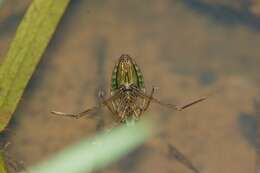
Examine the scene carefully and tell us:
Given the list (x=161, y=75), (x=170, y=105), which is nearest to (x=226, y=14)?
(x=161, y=75)

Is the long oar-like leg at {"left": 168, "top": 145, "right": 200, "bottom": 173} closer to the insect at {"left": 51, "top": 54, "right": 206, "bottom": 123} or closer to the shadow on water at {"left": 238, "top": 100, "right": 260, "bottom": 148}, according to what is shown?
the insect at {"left": 51, "top": 54, "right": 206, "bottom": 123}

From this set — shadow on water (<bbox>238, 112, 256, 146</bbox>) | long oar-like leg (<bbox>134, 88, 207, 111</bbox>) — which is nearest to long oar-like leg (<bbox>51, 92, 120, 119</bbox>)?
long oar-like leg (<bbox>134, 88, 207, 111</bbox>)

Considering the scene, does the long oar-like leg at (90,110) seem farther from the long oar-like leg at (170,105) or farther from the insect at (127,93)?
the long oar-like leg at (170,105)

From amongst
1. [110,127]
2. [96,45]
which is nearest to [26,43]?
[96,45]

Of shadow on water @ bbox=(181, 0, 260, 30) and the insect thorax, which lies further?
shadow on water @ bbox=(181, 0, 260, 30)

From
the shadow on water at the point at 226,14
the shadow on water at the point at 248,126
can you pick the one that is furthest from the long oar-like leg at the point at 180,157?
the shadow on water at the point at 226,14

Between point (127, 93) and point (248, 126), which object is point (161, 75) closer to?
point (127, 93)

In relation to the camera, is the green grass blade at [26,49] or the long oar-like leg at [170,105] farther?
the long oar-like leg at [170,105]
